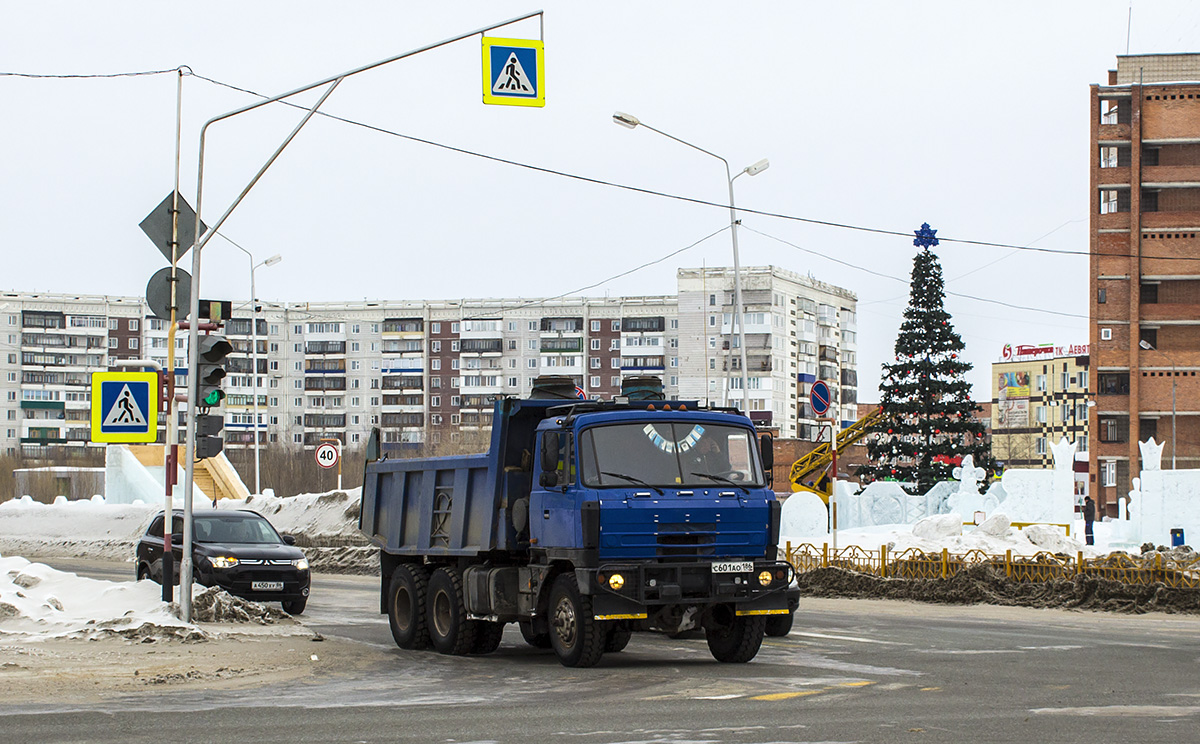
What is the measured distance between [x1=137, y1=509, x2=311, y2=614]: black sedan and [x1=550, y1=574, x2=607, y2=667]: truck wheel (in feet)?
27.8

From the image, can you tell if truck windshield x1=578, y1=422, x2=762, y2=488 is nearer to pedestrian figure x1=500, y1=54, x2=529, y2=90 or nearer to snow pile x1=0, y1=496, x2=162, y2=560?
pedestrian figure x1=500, y1=54, x2=529, y2=90

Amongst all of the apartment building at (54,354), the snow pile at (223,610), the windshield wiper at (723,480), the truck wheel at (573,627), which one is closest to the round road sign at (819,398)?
the snow pile at (223,610)

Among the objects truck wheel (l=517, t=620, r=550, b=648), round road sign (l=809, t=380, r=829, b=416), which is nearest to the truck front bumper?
truck wheel (l=517, t=620, r=550, b=648)

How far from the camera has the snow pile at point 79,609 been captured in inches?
677

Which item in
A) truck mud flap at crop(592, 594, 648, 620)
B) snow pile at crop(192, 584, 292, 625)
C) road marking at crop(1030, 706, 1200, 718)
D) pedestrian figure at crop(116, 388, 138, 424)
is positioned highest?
pedestrian figure at crop(116, 388, 138, 424)

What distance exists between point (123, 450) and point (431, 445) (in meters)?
43.5

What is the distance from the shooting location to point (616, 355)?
136 m

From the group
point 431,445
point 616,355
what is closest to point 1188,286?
point 431,445

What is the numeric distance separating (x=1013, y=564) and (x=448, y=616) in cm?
1208

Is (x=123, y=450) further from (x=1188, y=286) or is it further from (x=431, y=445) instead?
(x=1188, y=286)

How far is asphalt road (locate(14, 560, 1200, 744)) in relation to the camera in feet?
33.7

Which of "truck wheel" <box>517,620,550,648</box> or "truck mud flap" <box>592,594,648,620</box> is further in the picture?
"truck wheel" <box>517,620,550,648</box>

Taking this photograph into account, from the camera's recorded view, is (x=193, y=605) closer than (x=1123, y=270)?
Yes

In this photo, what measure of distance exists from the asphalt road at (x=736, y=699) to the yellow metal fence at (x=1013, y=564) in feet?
16.5
